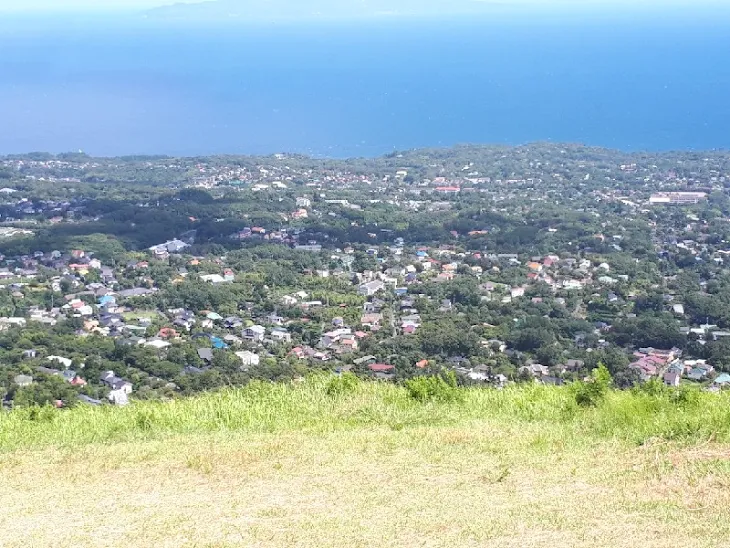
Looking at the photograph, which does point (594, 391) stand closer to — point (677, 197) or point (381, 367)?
point (381, 367)

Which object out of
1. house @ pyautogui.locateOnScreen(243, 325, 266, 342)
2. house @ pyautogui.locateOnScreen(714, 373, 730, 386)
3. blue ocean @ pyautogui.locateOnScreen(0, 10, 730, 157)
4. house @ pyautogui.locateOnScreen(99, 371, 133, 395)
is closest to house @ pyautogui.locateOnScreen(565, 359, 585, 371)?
house @ pyautogui.locateOnScreen(714, 373, 730, 386)

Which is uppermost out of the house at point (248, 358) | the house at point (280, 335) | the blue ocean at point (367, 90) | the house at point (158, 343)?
the blue ocean at point (367, 90)

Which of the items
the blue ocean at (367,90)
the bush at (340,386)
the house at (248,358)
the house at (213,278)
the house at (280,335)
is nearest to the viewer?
the bush at (340,386)

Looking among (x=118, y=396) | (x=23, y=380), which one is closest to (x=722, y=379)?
(x=118, y=396)

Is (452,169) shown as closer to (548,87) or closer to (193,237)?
(193,237)

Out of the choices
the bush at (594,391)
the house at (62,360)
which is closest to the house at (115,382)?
the house at (62,360)

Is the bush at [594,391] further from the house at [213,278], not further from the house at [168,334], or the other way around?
the house at [213,278]
